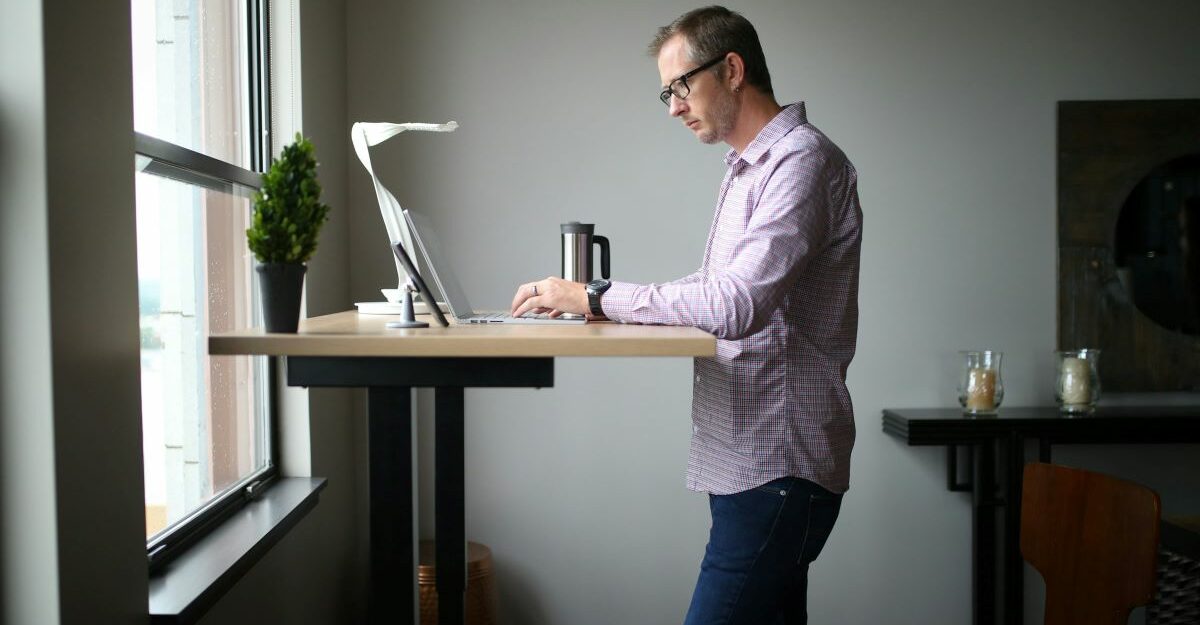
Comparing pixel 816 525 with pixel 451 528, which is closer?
pixel 451 528

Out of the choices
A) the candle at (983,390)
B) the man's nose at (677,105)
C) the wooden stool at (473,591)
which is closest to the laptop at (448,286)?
the man's nose at (677,105)

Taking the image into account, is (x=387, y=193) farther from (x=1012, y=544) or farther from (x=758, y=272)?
(x=1012, y=544)

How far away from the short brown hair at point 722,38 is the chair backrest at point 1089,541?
3.04 ft

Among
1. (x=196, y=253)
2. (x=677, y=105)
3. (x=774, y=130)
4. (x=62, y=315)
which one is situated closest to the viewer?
(x=62, y=315)

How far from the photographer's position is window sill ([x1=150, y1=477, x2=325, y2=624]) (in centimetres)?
177

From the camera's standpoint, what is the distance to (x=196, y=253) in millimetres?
2197

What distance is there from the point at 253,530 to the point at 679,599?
1.65 metres

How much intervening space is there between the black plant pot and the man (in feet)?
1.32

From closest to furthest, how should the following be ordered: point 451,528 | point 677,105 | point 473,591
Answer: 1. point 451,528
2. point 677,105
3. point 473,591

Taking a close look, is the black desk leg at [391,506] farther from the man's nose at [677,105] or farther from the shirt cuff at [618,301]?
the man's nose at [677,105]

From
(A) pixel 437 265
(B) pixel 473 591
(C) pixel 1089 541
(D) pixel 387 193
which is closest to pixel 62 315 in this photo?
(A) pixel 437 265

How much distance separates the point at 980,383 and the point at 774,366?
5.71 feet

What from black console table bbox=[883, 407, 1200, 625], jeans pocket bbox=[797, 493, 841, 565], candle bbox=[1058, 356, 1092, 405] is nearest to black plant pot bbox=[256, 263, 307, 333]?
jeans pocket bbox=[797, 493, 841, 565]

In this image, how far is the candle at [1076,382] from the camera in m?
3.21
